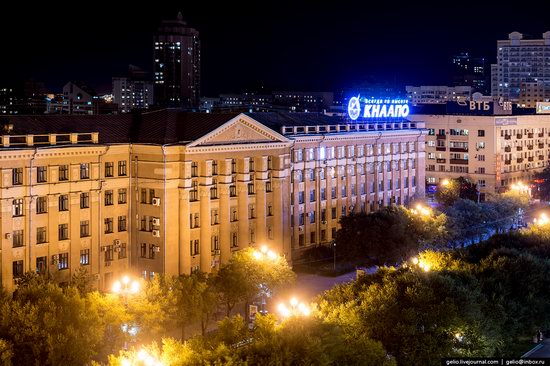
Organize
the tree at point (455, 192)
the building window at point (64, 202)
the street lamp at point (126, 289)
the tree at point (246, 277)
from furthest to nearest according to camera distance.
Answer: the tree at point (455, 192), the building window at point (64, 202), the tree at point (246, 277), the street lamp at point (126, 289)

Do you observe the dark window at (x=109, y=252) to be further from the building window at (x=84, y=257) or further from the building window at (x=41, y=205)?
the building window at (x=41, y=205)

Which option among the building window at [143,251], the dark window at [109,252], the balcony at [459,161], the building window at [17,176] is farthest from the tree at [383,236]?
the balcony at [459,161]

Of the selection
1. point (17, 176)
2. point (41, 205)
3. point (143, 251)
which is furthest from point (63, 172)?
point (143, 251)

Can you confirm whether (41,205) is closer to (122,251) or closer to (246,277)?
(122,251)

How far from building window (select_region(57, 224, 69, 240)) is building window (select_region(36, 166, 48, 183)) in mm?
3873

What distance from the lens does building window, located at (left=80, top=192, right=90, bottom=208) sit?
7325 cm

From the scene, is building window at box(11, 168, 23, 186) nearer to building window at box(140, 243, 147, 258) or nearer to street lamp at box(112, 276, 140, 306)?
building window at box(140, 243, 147, 258)

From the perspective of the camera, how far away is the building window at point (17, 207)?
2692 inches

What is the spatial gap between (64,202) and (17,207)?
171 inches

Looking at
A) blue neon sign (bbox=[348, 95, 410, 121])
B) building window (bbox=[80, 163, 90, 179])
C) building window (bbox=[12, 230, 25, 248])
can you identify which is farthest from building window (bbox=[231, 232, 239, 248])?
blue neon sign (bbox=[348, 95, 410, 121])

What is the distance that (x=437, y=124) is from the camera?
158 meters

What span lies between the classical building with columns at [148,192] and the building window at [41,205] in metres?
0.08

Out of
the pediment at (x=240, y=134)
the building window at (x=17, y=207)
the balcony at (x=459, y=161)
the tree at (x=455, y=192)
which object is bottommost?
the tree at (x=455, y=192)

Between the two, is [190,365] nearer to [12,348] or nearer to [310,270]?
[12,348]
